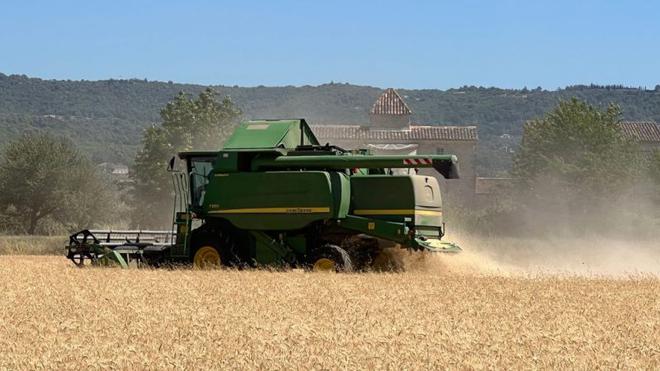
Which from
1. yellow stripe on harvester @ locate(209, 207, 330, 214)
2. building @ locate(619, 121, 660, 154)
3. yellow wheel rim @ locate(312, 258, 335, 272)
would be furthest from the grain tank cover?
building @ locate(619, 121, 660, 154)

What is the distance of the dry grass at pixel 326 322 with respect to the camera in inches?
374

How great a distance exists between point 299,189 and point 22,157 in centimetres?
4191

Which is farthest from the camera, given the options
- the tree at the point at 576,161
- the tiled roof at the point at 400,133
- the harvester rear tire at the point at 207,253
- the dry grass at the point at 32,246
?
the tiled roof at the point at 400,133

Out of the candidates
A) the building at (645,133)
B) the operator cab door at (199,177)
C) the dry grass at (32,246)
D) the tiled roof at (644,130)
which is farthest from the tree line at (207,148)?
the operator cab door at (199,177)

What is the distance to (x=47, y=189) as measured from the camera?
59.6m

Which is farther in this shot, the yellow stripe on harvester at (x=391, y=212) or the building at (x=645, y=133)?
the building at (x=645, y=133)

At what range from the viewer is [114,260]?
72.1 ft

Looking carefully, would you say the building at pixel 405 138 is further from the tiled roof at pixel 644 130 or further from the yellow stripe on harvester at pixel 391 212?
the yellow stripe on harvester at pixel 391 212

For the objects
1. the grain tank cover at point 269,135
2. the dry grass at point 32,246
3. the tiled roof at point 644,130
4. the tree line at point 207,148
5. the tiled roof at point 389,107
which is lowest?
the dry grass at point 32,246

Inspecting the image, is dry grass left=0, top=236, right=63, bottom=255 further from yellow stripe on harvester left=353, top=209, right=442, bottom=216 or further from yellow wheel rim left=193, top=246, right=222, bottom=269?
yellow stripe on harvester left=353, top=209, right=442, bottom=216

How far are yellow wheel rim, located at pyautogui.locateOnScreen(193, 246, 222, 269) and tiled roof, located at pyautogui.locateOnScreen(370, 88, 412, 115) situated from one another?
251 feet

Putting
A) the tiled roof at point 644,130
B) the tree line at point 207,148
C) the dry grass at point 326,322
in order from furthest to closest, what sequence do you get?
the tiled roof at point 644,130 < the tree line at point 207,148 < the dry grass at point 326,322

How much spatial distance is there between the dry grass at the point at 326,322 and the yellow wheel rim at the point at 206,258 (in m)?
2.51

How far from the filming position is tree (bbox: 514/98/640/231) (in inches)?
2633
